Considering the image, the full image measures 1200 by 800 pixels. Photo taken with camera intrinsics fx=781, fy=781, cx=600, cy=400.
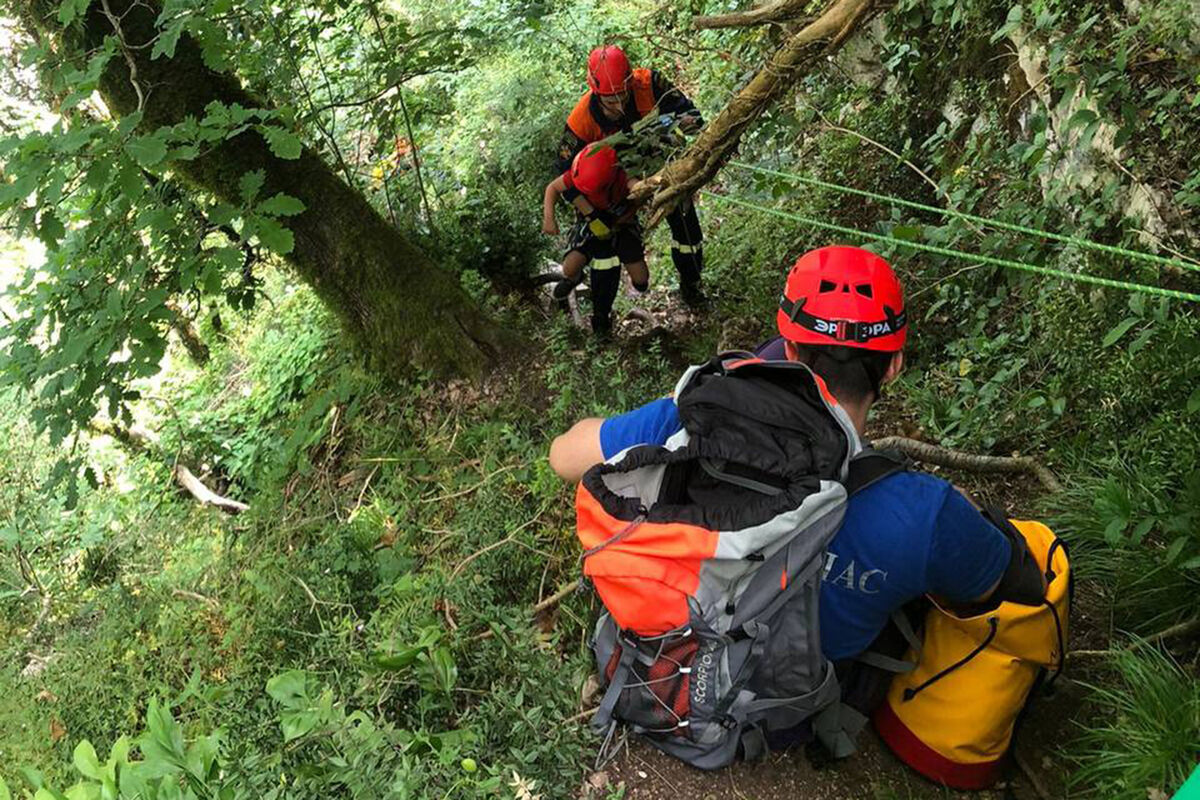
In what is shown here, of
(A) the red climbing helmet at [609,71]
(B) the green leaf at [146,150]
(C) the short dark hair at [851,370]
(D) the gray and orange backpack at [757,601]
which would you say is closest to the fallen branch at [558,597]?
(D) the gray and orange backpack at [757,601]

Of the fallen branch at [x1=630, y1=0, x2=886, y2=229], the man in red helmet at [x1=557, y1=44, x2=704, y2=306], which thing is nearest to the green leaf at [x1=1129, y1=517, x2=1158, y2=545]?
the fallen branch at [x1=630, y1=0, x2=886, y2=229]

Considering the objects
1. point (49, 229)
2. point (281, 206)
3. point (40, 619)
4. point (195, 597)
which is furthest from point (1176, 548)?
point (40, 619)

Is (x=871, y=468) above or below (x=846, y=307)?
below

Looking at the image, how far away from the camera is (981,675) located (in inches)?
94.9

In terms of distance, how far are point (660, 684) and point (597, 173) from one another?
11.3 feet

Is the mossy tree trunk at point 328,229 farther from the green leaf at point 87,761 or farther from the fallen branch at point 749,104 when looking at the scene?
the green leaf at point 87,761

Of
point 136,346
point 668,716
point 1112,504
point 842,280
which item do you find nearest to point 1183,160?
point 1112,504

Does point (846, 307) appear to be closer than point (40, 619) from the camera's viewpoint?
Yes

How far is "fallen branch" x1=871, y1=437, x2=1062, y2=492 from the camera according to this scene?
11.5ft

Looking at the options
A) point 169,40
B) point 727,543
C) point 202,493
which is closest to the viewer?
point 727,543

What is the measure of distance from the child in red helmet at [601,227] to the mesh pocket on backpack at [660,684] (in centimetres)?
319

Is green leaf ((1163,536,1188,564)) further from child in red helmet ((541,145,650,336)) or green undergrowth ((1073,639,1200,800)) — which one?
child in red helmet ((541,145,650,336))

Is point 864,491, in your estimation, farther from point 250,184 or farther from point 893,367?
point 250,184

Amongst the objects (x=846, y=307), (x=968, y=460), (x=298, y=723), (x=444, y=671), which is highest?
(x=846, y=307)
